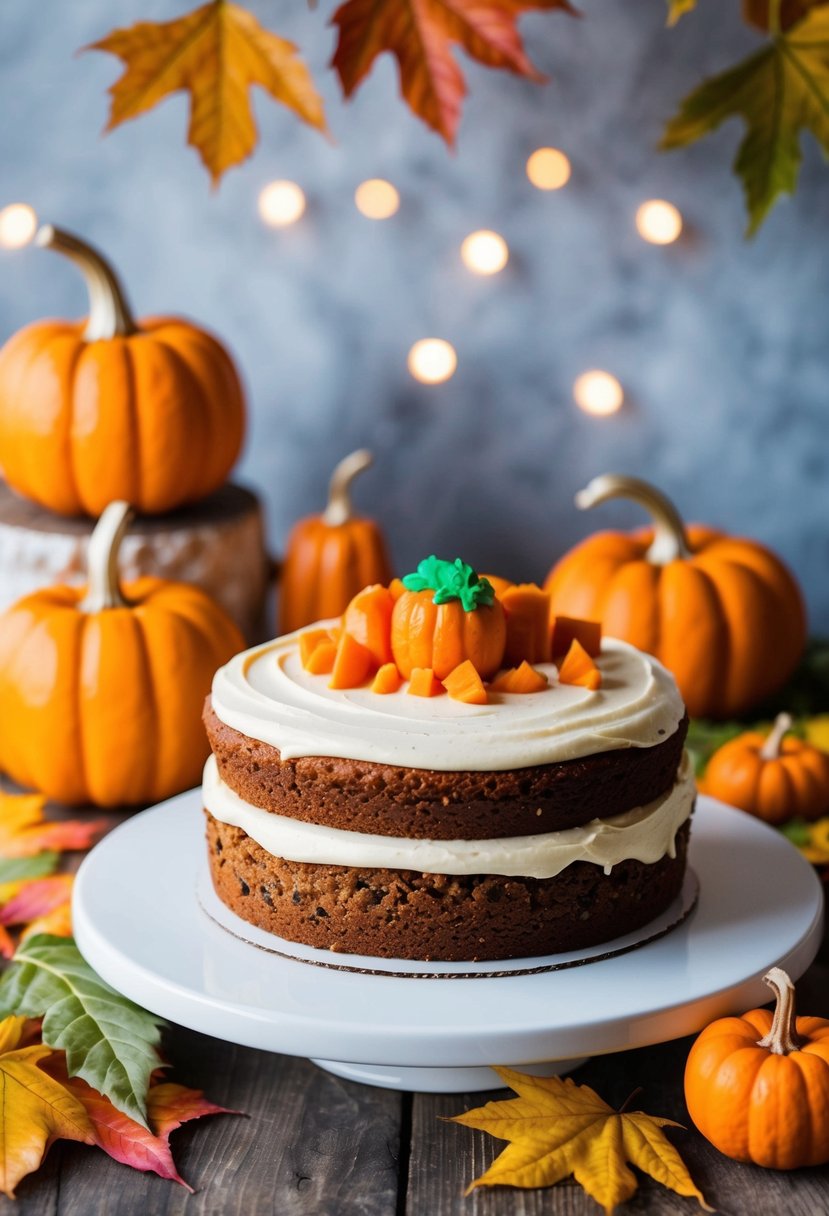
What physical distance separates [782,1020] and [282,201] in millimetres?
2572

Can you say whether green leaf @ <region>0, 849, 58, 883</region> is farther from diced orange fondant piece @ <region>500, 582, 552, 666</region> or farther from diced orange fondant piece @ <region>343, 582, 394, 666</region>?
diced orange fondant piece @ <region>500, 582, 552, 666</region>

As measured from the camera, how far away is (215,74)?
2785 millimetres

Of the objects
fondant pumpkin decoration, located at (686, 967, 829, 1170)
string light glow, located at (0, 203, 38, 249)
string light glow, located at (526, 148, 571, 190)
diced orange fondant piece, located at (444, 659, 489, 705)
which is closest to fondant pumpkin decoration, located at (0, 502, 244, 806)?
diced orange fondant piece, located at (444, 659, 489, 705)

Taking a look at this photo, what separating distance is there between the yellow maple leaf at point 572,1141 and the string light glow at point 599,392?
7.16 feet

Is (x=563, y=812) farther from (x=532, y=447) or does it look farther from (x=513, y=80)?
(x=513, y=80)

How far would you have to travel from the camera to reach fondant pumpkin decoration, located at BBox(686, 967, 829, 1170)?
1.60 metres

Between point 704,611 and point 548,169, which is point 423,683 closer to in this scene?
point 704,611

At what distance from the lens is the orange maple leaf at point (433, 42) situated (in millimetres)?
2643

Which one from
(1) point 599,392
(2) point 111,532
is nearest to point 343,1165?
(2) point 111,532

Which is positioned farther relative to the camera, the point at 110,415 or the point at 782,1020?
the point at 110,415

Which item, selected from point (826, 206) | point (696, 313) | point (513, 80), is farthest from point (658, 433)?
point (513, 80)

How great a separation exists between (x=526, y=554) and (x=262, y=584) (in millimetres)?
791

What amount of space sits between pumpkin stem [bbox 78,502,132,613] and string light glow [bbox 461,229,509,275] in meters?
1.31

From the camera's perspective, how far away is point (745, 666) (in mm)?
3084
